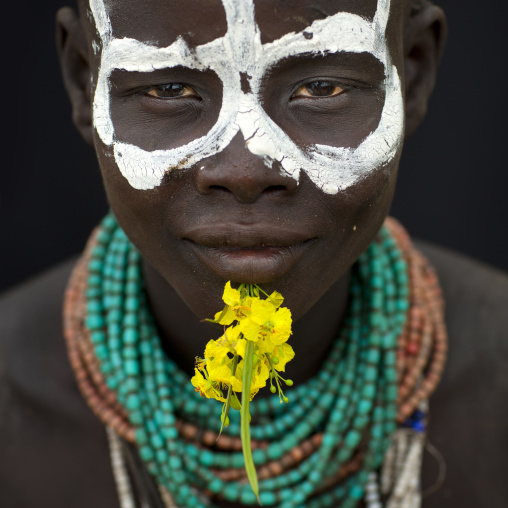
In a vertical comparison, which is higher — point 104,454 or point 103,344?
point 103,344

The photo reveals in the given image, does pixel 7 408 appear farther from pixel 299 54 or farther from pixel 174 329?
pixel 299 54

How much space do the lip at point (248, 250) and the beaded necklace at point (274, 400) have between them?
0.54 meters

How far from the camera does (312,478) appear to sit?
7.19 feet

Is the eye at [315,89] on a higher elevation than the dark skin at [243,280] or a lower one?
higher

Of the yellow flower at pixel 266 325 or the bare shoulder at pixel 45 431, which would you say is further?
the bare shoulder at pixel 45 431

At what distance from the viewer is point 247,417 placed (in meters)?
1.66

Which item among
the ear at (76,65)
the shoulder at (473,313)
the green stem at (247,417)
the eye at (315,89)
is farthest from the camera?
the shoulder at (473,313)

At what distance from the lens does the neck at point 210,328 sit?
2.22 meters

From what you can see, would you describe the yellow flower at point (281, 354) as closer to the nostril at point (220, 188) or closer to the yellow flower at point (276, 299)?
the yellow flower at point (276, 299)

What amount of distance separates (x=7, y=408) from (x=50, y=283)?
449 mm

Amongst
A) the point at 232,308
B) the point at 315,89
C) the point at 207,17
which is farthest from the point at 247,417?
the point at 207,17

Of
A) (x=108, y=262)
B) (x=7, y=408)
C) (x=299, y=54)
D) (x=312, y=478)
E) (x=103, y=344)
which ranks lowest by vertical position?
(x=312, y=478)

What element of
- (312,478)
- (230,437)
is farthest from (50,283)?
(312,478)

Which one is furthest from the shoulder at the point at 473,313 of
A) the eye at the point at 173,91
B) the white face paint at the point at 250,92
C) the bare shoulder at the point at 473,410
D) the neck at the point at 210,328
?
the eye at the point at 173,91
